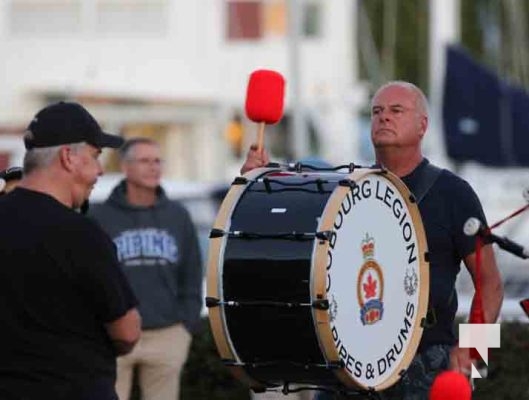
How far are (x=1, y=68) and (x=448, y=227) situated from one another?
25.5 meters

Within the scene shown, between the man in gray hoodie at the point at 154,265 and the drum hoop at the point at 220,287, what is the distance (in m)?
3.44

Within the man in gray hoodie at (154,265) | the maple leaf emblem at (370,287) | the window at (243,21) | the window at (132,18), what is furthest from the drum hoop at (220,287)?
the window at (243,21)

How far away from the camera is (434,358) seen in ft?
25.4

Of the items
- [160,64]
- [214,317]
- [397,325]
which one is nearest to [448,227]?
[397,325]

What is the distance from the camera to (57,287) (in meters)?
6.56

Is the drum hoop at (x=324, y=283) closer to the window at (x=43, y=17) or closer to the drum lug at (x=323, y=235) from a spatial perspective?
the drum lug at (x=323, y=235)

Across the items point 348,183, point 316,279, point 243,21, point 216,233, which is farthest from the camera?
point 243,21

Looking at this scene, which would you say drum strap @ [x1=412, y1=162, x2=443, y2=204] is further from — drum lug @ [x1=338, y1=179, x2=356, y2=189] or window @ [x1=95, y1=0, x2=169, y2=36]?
window @ [x1=95, y1=0, x2=169, y2=36]

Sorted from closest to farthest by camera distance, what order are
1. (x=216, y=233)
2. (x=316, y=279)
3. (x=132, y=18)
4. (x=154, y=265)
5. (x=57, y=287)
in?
(x=57, y=287), (x=316, y=279), (x=216, y=233), (x=154, y=265), (x=132, y=18)

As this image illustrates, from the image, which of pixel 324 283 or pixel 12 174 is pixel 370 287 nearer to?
pixel 324 283

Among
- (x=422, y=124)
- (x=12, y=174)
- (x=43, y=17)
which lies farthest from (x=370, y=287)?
(x=43, y=17)

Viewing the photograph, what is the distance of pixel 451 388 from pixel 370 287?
2.48ft

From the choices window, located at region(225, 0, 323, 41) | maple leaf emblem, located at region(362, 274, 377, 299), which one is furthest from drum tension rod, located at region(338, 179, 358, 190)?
window, located at region(225, 0, 323, 41)

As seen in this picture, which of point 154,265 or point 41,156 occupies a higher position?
point 41,156
